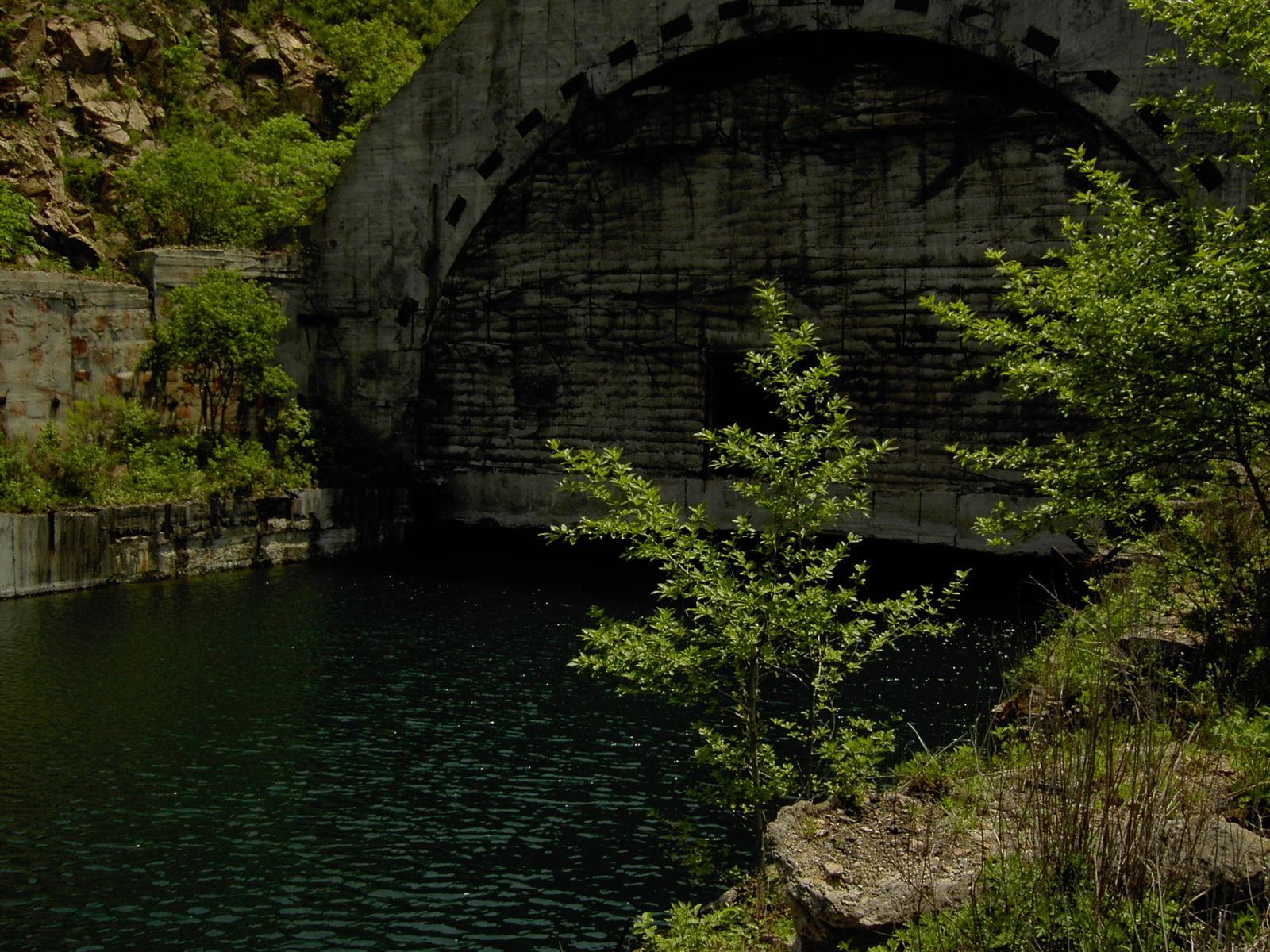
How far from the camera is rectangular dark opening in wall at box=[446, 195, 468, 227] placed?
69.7 ft

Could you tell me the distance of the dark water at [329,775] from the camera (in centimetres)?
705

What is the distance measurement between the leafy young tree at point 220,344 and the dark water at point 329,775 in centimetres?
492

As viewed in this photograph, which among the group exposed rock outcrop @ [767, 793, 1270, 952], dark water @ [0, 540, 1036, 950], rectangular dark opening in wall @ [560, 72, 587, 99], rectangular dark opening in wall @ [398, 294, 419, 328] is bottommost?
dark water @ [0, 540, 1036, 950]

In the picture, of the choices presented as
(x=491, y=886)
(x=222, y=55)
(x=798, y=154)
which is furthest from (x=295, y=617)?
(x=222, y=55)

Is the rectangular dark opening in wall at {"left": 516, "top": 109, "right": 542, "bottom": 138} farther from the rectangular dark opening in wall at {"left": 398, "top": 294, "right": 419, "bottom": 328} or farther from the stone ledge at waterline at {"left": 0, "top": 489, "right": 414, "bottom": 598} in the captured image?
the stone ledge at waterline at {"left": 0, "top": 489, "right": 414, "bottom": 598}

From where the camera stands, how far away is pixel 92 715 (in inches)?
415

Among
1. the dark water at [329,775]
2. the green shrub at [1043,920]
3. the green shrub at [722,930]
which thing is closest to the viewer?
the green shrub at [1043,920]

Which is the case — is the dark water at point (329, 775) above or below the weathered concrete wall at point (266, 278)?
below

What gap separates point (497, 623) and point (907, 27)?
37.7 ft

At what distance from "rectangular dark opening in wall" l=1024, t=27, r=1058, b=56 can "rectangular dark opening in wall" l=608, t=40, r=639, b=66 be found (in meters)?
6.70

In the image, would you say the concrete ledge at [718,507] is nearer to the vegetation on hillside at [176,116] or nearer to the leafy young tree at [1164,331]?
the vegetation on hillside at [176,116]

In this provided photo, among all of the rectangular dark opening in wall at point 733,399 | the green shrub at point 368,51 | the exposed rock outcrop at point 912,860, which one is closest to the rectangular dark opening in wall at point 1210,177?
the rectangular dark opening in wall at point 733,399

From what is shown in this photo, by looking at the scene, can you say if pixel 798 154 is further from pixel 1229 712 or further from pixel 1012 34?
pixel 1229 712

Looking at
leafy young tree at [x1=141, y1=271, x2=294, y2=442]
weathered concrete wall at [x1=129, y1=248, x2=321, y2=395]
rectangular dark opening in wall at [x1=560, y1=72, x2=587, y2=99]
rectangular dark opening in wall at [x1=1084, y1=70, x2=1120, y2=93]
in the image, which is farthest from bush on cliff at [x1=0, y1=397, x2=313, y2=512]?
rectangular dark opening in wall at [x1=1084, y1=70, x2=1120, y2=93]
